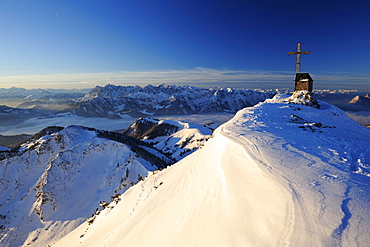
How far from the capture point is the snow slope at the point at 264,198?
3662 millimetres

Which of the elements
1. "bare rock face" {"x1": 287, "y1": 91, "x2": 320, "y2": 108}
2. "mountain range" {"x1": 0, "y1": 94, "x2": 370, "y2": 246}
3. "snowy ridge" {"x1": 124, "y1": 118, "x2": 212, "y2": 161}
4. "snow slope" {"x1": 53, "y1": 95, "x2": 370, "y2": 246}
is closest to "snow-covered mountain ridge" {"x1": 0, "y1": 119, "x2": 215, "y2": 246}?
"snowy ridge" {"x1": 124, "y1": 118, "x2": 212, "y2": 161}

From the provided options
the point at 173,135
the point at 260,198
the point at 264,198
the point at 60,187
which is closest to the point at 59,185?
the point at 60,187

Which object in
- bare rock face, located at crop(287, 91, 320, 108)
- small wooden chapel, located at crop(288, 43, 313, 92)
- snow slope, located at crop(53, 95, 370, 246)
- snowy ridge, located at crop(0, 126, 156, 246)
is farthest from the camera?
snowy ridge, located at crop(0, 126, 156, 246)

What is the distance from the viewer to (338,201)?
4.04 metres

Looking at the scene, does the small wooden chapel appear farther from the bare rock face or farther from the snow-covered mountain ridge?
the snow-covered mountain ridge

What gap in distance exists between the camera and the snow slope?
366 cm

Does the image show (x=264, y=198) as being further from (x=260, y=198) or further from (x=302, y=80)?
(x=302, y=80)

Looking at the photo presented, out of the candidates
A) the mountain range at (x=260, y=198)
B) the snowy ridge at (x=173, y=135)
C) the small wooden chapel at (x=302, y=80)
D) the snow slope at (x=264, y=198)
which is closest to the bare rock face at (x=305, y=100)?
the small wooden chapel at (x=302, y=80)

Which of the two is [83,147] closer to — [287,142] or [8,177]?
[8,177]

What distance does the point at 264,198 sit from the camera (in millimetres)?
4711

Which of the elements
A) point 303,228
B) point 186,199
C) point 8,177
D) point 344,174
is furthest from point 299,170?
point 8,177

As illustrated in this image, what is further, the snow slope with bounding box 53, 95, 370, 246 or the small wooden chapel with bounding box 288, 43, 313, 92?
the small wooden chapel with bounding box 288, 43, 313, 92

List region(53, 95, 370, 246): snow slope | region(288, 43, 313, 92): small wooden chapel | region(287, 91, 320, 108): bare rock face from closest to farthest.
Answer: region(53, 95, 370, 246): snow slope < region(287, 91, 320, 108): bare rock face < region(288, 43, 313, 92): small wooden chapel

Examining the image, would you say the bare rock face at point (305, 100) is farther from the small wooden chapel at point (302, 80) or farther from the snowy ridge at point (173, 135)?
the snowy ridge at point (173, 135)
